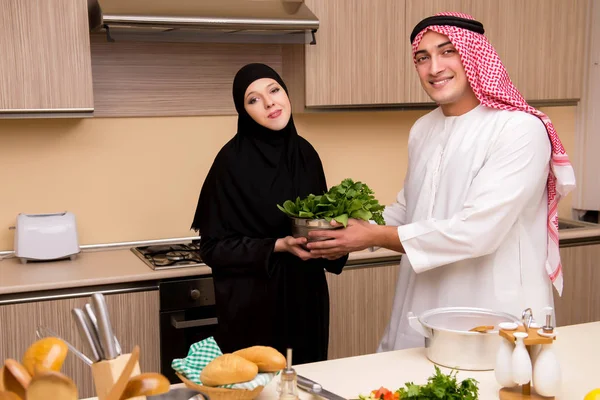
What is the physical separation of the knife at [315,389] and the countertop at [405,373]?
0.02m

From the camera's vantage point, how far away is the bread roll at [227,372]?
4.38 ft

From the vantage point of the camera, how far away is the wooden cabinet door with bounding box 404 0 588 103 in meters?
3.26

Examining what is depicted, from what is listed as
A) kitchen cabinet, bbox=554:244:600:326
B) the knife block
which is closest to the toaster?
the knife block

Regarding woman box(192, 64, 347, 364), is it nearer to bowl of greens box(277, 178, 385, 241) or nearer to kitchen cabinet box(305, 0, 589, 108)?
bowl of greens box(277, 178, 385, 241)

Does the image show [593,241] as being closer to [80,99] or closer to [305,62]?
[305,62]

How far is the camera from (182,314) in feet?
9.02

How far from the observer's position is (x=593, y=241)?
343 cm

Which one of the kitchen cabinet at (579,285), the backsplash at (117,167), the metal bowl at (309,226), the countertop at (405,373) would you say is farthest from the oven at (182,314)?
the kitchen cabinet at (579,285)

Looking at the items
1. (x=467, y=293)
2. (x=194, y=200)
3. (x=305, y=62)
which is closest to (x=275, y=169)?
(x=467, y=293)

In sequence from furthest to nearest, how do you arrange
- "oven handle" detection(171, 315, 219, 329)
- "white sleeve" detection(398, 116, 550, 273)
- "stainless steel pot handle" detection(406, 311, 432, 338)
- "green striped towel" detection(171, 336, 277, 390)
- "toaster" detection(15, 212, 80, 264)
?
1. "toaster" detection(15, 212, 80, 264)
2. "oven handle" detection(171, 315, 219, 329)
3. "white sleeve" detection(398, 116, 550, 273)
4. "stainless steel pot handle" detection(406, 311, 432, 338)
5. "green striped towel" detection(171, 336, 277, 390)

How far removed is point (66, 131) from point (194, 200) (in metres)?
0.64

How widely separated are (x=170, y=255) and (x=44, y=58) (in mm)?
910

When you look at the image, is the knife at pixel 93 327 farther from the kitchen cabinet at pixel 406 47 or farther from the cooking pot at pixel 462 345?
the kitchen cabinet at pixel 406 47

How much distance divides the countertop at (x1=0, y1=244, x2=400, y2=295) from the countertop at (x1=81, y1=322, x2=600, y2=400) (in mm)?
1191
